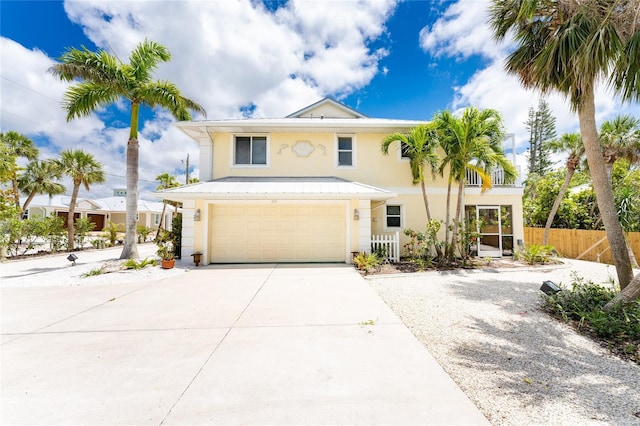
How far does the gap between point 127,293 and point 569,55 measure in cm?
1124

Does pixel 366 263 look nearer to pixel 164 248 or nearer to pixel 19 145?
pixel 164 248

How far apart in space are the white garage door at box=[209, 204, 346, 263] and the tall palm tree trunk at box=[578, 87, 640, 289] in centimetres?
728

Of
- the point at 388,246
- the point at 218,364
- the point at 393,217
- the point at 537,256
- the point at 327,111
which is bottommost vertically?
the point at 218,364

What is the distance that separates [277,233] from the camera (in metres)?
10.8

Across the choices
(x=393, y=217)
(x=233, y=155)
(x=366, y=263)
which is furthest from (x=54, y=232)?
(x=393, y=217)

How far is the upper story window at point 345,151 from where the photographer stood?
12.4m

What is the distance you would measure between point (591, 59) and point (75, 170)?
22.5m

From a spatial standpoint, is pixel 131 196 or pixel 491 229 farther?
pixel 491 229

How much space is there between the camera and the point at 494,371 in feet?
10.2

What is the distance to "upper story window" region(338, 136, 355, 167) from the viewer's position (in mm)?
12367

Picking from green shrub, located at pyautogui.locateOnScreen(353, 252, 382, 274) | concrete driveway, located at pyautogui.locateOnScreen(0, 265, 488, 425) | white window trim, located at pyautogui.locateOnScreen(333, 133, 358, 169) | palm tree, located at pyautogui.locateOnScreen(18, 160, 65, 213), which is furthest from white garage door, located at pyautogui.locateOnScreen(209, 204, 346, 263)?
palm tree, located at pyautogui.locateOnScreen(18, 160, 65, 213)

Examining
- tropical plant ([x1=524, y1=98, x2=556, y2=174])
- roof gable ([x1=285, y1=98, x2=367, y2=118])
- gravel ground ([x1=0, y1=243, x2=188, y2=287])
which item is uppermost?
tropical plant ([x1=524, y1=98, x2=556, y2=174])

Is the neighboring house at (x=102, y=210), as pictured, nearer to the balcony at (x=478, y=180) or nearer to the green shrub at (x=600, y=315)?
the balcony at (x=478, y=180)

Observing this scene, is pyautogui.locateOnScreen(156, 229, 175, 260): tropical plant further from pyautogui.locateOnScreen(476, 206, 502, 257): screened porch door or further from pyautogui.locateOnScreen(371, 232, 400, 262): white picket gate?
pyautogui.locateOnScreen(476, 206, 502, 257): screened porch door
